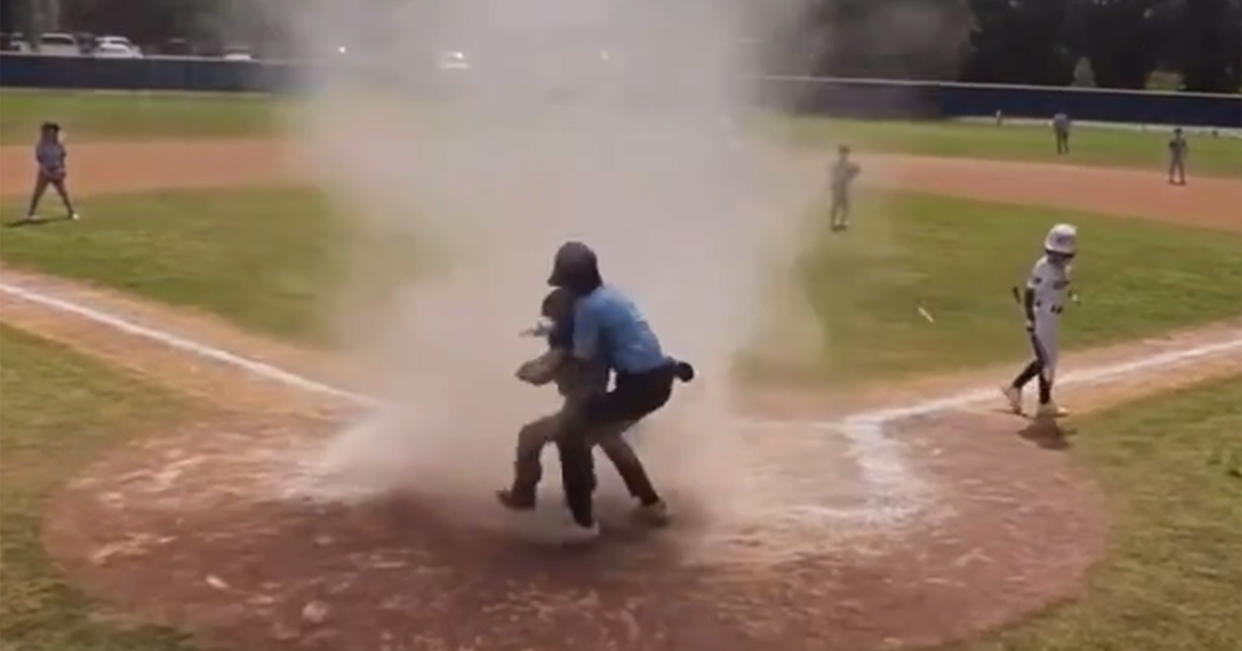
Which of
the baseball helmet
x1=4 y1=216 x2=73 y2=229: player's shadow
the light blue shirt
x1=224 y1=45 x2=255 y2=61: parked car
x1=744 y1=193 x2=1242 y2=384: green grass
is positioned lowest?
x1=744 y1=193 x2=1242 y2=384: green grass

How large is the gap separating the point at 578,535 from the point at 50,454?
4.08m

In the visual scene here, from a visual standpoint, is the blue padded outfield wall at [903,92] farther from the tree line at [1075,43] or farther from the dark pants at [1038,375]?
the dark pants at [1038,375]

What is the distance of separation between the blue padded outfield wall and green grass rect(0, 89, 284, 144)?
3.11ft

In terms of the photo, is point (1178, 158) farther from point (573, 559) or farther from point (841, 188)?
point (573, 559)

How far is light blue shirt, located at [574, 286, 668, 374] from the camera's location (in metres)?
8.30

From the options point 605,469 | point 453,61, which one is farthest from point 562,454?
point 453,61

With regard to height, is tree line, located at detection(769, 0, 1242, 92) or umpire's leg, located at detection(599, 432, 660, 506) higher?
tree line, located at detection(769, 0, 1242, 92)

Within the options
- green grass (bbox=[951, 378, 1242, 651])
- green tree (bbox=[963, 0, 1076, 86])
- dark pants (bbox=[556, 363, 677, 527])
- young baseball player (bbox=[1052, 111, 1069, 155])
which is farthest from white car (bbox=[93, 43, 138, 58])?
dark pants (bbox=[556, 363, 677, 527])

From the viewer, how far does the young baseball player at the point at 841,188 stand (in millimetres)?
24547

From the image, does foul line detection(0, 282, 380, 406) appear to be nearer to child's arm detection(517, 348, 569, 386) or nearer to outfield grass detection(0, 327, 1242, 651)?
outfield grass detection(0, 327, 1242, 651)

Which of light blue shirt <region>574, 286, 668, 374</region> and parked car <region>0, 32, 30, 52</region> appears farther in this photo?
parked car <region>0, 32, 30, 52</region>

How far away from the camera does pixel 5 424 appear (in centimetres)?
1140

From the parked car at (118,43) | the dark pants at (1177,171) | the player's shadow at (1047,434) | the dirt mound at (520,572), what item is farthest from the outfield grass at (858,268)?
the parked car at (118,43)

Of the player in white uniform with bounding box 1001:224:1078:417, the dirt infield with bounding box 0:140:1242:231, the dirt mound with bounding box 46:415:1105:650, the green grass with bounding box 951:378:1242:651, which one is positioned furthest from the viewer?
the dirt infield with bounding box 0:140:1242:231
